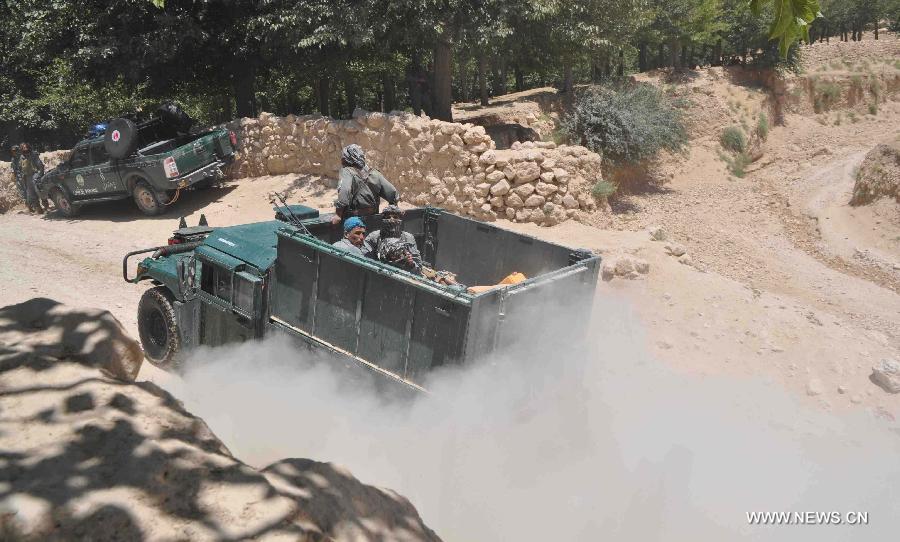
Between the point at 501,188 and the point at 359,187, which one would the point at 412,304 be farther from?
the point at 501,188

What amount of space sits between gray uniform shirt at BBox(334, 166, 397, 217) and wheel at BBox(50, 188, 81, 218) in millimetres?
10101

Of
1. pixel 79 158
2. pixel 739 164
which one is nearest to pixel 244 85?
pixel 79 158

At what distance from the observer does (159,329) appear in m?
7.02

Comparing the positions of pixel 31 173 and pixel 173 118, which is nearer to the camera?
pixel 173 118

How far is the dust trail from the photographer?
16.0 ft

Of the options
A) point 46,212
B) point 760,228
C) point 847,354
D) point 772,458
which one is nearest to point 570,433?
point 772,458

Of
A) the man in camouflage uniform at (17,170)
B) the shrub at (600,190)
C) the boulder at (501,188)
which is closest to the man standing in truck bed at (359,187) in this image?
the boulder at (501,188)

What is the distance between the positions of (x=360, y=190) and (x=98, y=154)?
9.23m

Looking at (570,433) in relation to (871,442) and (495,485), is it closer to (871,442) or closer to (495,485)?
(495,485)

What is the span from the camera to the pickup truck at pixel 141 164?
13.3 meters

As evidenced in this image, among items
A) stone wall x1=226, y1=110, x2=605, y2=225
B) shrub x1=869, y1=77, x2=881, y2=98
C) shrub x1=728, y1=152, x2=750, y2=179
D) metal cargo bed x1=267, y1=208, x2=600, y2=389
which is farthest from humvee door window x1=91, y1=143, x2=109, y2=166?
shrub x1=869, y1=77, x2=881, y2=98

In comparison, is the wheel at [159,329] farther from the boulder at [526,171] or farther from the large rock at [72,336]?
the boulder at [526,171]

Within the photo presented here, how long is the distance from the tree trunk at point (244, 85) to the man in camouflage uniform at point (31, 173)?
5597 mm

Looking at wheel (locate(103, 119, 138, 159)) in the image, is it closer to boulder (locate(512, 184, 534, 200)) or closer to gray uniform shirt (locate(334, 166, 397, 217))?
gray uniform shirt (locate(334, 166, 397, 217))
